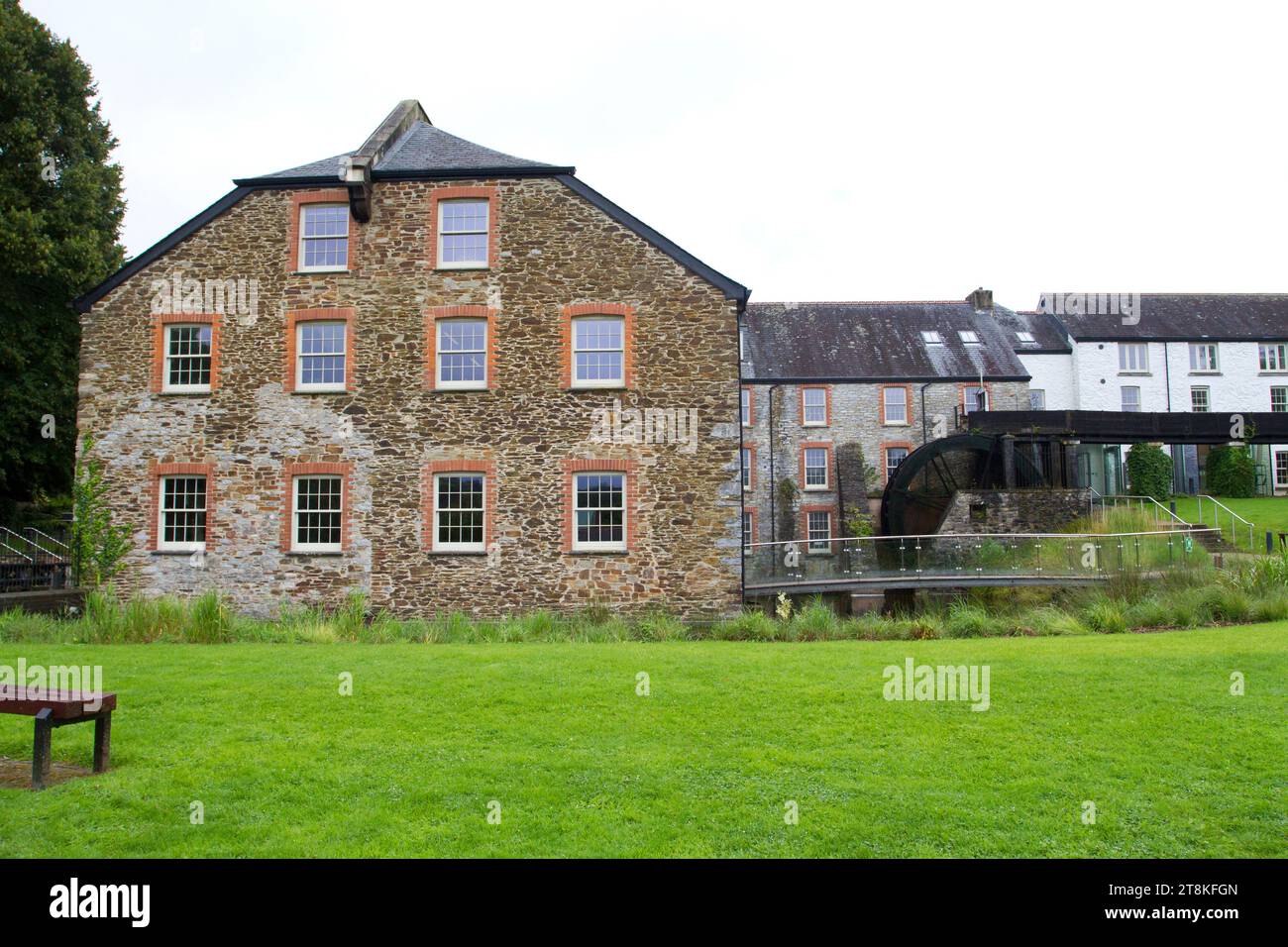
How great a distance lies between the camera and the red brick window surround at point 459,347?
62.1 ft

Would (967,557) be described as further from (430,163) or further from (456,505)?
(430,163)

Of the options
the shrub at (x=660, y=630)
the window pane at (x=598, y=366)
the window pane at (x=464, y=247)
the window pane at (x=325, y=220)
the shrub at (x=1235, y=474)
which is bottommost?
the shrub at (x=660, y=630)

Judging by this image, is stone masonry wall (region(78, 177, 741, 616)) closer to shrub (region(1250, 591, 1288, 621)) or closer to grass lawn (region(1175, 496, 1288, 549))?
shrub (region(1250, 591, 1288, 621))

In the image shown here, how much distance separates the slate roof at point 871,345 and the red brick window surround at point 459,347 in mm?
17961

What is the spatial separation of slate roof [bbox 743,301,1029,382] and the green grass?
793 cm

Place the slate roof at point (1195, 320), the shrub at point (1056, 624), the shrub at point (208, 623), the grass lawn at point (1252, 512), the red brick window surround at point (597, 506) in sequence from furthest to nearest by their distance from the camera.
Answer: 1. the slate roof at point (1195, 320)
2. the grass lawn at point (1252, 512)
3. the red brick window surround at point (597, 506)
4. the shrub at point (1056, 624)
5. the shrub at point (208, 623)

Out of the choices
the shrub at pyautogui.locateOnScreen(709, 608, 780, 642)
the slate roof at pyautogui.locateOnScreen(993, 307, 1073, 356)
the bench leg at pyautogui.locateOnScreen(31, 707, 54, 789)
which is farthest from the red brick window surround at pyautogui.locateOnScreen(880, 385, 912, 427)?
the bench leg at pyautogui.locateOnScreen(31, 707, 54, 789)

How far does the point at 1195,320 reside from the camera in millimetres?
41031

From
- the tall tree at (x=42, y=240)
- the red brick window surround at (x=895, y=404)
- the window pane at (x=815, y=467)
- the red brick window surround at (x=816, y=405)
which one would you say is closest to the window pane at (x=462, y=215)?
the tall tree at (x=42, y=240)

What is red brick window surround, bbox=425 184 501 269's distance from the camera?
19.2 metres

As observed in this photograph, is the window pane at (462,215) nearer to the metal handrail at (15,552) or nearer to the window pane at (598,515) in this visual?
the window pane at (598,515)

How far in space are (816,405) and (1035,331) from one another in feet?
37.6

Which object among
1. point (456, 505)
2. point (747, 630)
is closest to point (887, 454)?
point (747, 630)

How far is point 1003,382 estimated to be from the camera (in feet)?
115
